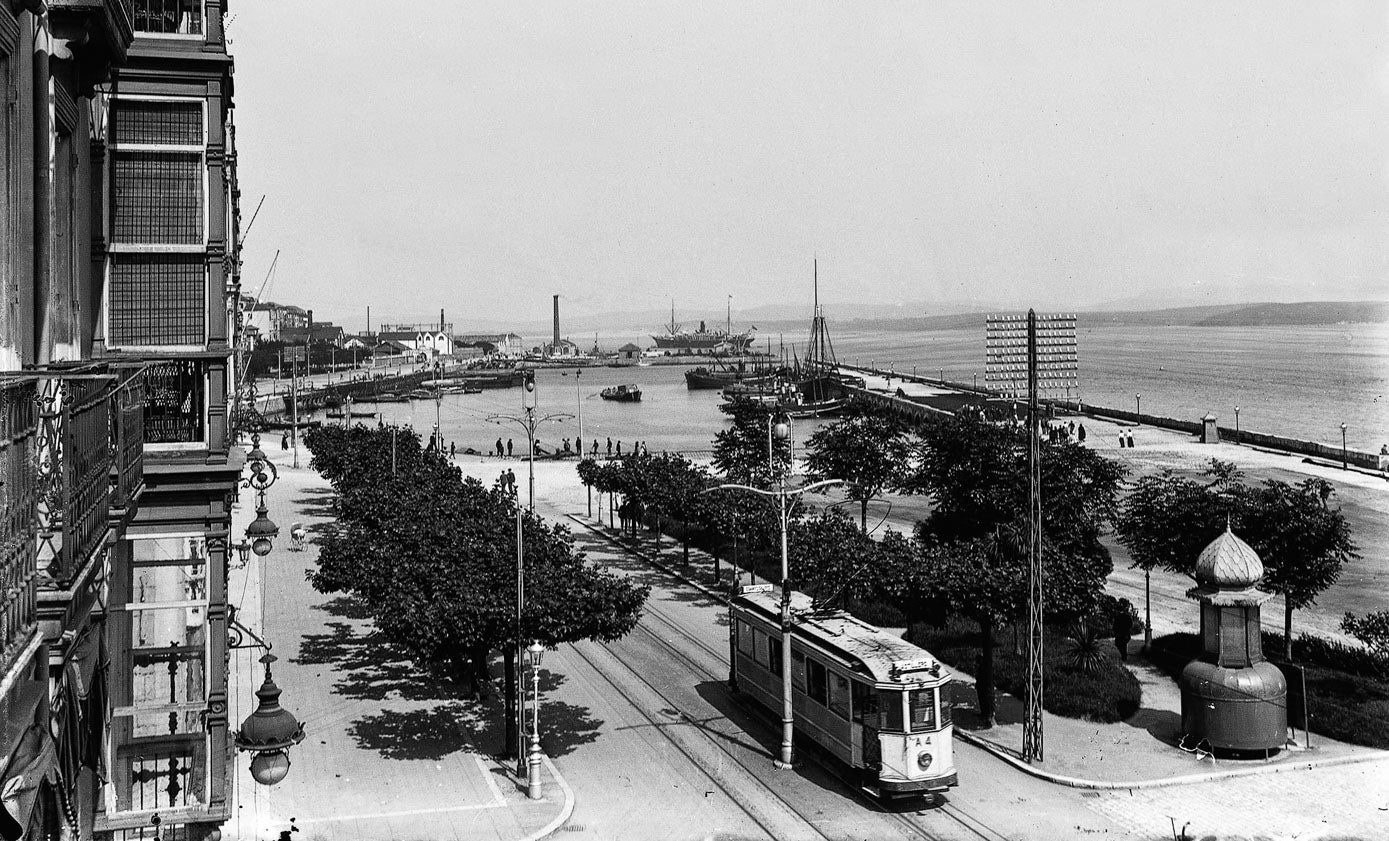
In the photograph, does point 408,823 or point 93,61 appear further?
point 408,823

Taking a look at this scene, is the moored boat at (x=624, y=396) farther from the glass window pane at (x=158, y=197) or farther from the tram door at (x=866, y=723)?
the glass window pane at (x=158, y=197)

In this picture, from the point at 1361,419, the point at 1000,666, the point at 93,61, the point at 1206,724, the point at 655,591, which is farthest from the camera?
the point at 1361,419

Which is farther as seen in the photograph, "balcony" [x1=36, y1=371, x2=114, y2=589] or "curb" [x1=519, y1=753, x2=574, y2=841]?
"curb" [x1=519, y1=753, x2=574, y2=841]

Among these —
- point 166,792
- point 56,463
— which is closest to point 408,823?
point 166,792

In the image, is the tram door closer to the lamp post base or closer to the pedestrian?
the lamp post base

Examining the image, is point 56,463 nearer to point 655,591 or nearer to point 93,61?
point 93,61

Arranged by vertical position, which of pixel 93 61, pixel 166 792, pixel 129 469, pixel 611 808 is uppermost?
pixel 93 61

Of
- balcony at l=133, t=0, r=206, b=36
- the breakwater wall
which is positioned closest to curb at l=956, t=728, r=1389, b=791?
balcony at l=133, t=0, r=206, b=36

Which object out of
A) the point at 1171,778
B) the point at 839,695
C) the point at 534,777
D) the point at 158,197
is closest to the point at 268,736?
the point at 158,197
